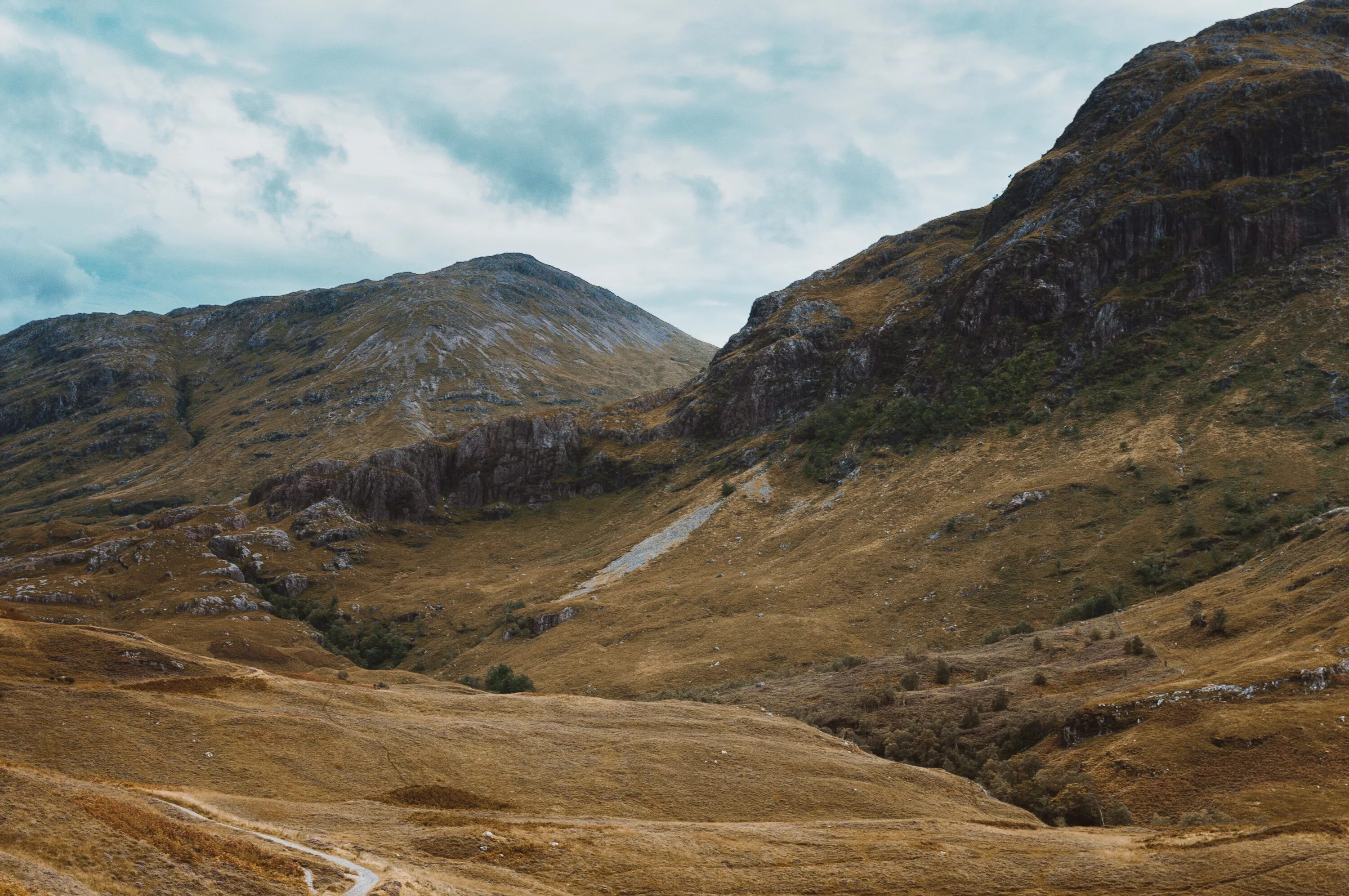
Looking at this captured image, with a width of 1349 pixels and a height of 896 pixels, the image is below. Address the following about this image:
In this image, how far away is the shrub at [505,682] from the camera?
366ft

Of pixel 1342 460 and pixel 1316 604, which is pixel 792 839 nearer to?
pixel 1316 604

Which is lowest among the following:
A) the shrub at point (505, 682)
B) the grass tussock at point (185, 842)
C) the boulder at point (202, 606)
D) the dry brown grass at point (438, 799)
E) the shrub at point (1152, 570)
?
the shrub at point (505, 682)

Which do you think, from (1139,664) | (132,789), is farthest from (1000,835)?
(132,789)

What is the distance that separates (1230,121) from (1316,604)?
15990cm

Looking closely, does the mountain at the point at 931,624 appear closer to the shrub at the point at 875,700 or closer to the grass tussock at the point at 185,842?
Answer: the shrub at the point at 875,700

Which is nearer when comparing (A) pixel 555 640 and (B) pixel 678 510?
(A) pixel 555 640

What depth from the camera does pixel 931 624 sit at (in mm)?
110250

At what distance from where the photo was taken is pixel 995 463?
14800cm

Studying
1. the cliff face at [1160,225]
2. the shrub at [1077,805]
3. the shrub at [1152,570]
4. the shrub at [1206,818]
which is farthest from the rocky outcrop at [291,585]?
the shrub at [1206,818]

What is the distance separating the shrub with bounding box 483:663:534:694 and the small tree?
3340 inches

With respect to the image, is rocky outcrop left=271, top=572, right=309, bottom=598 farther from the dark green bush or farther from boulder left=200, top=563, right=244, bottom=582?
the dark green bush

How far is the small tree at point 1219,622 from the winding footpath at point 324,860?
73.3 m

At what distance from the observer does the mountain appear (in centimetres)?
3806

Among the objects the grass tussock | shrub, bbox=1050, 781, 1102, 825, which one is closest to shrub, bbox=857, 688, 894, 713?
shrub, bbox=1050, 781, 1102, 825
